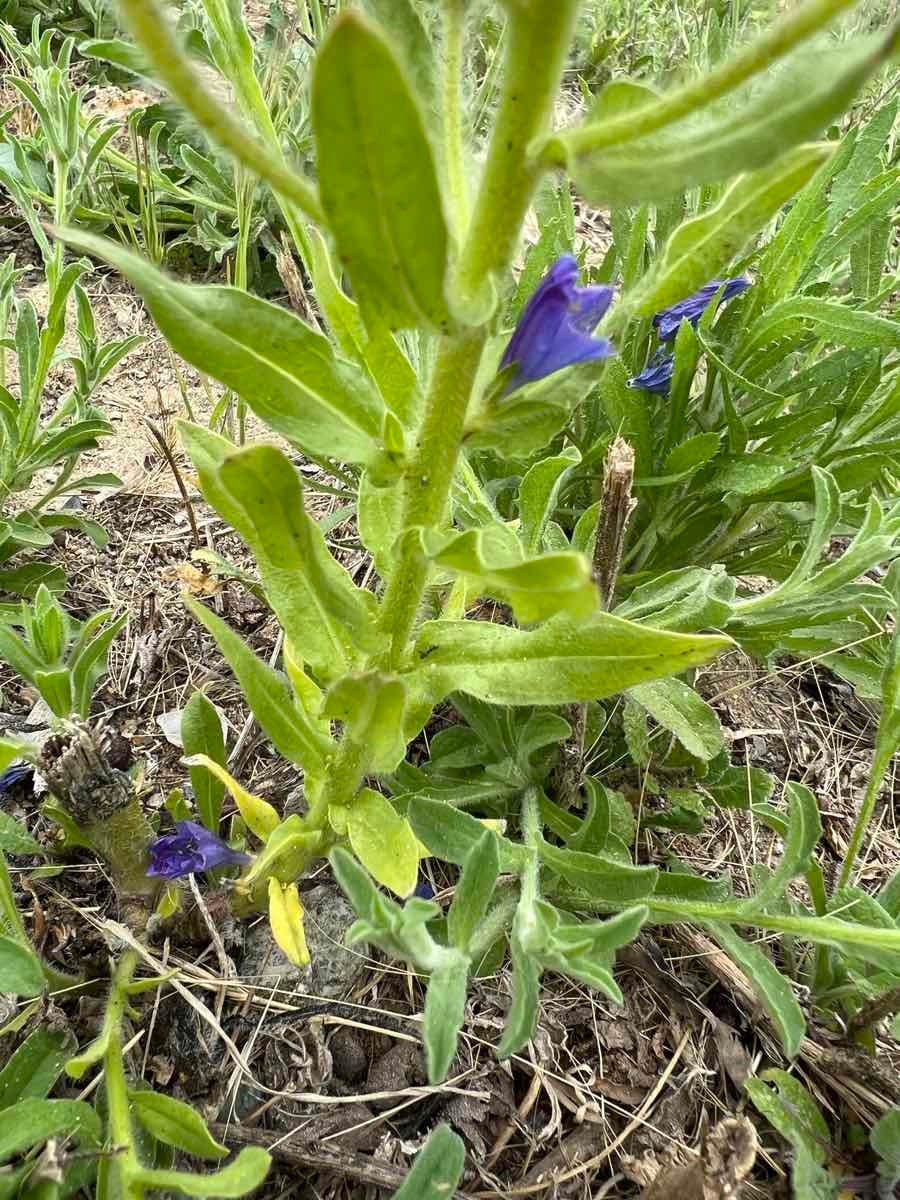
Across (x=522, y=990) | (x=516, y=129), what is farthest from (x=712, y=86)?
(x=522, y=990)

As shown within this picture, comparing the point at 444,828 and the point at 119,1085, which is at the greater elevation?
the point at 444,828

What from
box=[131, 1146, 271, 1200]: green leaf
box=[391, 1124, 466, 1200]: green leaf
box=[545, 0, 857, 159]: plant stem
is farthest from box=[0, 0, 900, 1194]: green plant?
box=[131, 1146, 271, 1200]: green leaf

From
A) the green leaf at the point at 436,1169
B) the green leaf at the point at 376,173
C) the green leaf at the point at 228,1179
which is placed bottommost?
the green leaf at the point at 436,1169

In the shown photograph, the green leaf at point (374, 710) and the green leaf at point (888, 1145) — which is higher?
the green leaf at point (374, 710)

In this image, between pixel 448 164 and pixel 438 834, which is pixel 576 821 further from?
pixel 448 164

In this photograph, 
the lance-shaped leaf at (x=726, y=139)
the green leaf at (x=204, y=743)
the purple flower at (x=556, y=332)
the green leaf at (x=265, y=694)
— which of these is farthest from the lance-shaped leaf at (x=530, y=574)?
the green leaf at (x=204, y=743)

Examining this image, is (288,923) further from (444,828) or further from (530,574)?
(530,574)

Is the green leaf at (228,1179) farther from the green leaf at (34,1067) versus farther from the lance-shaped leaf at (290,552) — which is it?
the lance-shaped leaf at (290,552)
